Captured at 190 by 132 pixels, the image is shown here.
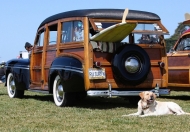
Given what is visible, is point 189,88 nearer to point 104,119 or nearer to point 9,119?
point 104,119

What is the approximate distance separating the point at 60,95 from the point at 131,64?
5.76 feet

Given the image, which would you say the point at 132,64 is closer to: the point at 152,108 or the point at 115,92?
the point at 115,92

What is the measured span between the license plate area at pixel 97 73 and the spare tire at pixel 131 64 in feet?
0.74

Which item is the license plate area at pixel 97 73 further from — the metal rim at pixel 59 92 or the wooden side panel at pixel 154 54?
the wooden side panel at pixel 154 54

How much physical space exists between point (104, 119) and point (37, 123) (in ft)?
3.56

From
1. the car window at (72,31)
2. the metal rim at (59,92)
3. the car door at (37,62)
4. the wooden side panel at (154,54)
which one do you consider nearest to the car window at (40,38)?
the car door at (37,62)

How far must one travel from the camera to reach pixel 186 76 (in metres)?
11.6

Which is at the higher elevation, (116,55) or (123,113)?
(116,55)

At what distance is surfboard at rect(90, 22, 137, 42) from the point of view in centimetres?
845

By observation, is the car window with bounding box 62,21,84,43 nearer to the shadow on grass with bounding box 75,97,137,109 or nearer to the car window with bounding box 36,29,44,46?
the car window with bounding box 36,29,44,46

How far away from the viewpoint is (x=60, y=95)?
9.64 m

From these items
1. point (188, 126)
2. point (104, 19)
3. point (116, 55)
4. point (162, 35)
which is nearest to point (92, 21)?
point (104, 19)

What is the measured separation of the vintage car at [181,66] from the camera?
1157cm

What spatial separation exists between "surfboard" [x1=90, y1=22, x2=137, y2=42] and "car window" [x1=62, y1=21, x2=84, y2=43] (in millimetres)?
447
